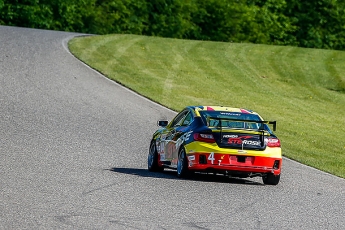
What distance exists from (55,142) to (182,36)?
58833mm

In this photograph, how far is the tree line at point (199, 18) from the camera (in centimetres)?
6812

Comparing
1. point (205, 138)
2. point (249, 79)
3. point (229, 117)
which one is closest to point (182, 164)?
point (205, 138)

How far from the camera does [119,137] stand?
2039cm

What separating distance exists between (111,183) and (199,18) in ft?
217

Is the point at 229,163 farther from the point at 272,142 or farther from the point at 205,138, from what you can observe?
the point at 272,142

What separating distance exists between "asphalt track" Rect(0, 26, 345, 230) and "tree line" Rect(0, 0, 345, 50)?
40968 millimetres

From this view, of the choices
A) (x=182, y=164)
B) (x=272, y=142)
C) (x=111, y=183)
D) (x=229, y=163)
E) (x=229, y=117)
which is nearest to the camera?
(x=111, y=183)

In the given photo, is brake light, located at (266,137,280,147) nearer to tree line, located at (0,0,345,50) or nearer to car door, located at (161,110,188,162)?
car door, located at (161,110,188,162)

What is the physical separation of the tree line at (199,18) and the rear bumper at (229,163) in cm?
5054

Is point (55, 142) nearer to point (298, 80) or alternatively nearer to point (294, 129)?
point (294, 129)

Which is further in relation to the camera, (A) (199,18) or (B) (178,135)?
(A) (199,18)

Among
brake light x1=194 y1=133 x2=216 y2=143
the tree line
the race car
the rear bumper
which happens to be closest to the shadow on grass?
the race car

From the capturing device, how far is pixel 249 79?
3744 centimetres

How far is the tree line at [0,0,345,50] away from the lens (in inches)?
2682
